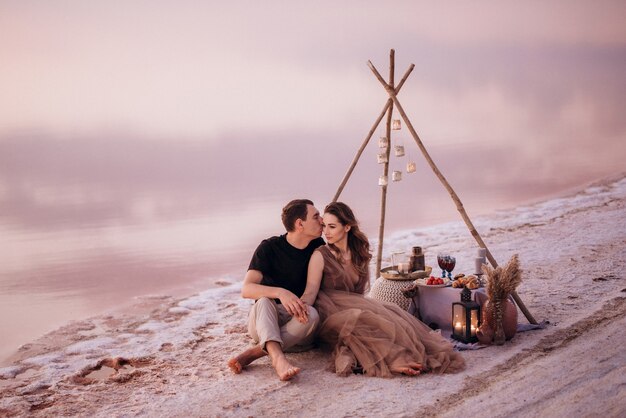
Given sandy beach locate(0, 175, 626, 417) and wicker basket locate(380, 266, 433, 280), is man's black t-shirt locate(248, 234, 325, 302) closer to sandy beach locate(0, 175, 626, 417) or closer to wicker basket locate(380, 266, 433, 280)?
sandy beach locate(0, 175, 626, 417)

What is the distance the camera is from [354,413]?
3492 mm

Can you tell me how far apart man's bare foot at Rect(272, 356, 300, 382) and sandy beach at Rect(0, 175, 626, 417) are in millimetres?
62

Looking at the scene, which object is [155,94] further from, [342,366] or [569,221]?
[342,366]

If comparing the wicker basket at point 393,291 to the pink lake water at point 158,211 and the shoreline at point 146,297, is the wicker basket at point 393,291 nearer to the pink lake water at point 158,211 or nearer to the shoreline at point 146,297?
the shoreline at point 146,297

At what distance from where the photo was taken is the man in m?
4.21

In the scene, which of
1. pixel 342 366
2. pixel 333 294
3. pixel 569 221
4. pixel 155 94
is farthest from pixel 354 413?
pixel 155 94

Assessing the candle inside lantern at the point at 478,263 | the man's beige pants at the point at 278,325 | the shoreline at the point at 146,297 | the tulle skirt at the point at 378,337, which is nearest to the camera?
the tulle skirt at the point at 378,337

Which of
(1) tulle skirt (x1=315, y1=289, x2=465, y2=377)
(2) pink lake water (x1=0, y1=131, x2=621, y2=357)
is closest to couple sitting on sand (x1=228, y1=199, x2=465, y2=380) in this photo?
(1) tulle skirt (x1=315, y1=289, x2=465, y2=377)

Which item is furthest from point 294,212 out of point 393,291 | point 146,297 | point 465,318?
point 146,297

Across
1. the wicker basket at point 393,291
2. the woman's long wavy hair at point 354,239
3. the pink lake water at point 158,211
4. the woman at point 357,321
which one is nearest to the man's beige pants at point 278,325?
the woman at point 357,321

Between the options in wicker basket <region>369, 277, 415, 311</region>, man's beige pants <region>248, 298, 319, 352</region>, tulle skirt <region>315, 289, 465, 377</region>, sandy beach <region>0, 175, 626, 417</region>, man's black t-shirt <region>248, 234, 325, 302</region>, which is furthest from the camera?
wicker basket <region>369, 277, 415, 311</region>

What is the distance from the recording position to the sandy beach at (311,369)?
137 inches

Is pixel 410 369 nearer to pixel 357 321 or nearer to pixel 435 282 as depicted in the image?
pixel 357 321

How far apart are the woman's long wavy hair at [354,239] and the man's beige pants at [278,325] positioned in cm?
52
